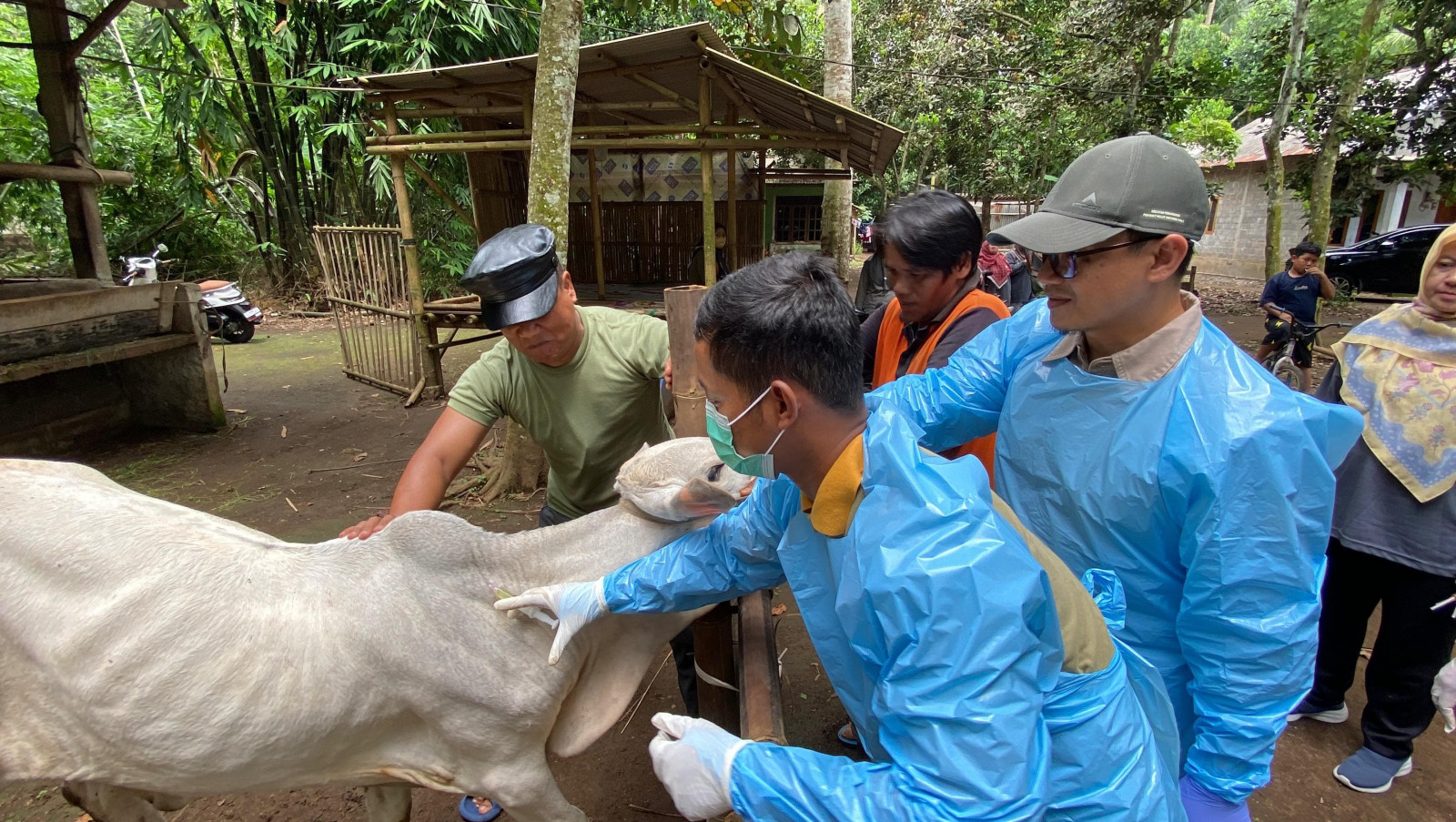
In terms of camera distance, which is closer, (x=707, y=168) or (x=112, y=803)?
(x=112, y=803)

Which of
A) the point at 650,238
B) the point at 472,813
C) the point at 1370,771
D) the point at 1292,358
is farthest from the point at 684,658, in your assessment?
the point at 650,238

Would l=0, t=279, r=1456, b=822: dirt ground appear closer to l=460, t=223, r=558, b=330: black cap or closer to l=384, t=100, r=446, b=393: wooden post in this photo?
l=384, t=100, r=446, b=393: wooden post

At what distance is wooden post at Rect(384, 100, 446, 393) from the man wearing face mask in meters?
6.81

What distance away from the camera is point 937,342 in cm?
258

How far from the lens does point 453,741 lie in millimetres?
1900

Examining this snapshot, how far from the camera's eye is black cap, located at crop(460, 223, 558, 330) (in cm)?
216

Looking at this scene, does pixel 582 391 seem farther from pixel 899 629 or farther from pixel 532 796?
pixel 899 629

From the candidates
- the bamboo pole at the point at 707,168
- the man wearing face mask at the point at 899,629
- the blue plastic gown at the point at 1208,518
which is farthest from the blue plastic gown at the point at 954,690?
the bamboo pole at the point at 707,168

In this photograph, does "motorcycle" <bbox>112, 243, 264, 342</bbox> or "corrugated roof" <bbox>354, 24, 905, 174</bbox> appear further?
"motorcycle" <bbox>112, 243, 264, 342</bbox>

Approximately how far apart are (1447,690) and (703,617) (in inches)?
104

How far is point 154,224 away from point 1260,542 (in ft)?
57.4

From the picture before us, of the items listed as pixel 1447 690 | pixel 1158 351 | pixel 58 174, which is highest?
pixel 58 174

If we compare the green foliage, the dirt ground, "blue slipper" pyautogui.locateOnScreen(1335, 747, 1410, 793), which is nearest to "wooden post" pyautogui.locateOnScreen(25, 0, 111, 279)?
the dirt ground

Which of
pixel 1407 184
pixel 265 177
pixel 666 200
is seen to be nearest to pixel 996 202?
pixel 1407 184
